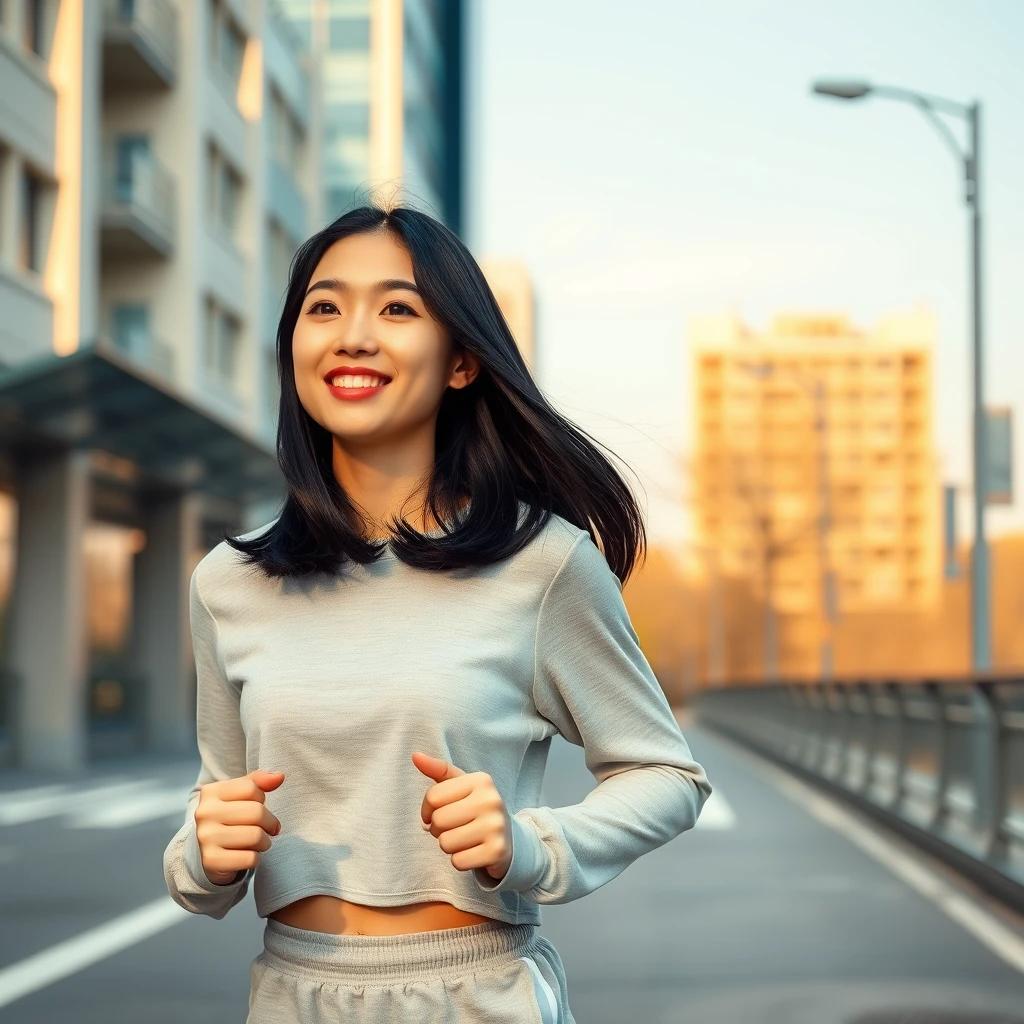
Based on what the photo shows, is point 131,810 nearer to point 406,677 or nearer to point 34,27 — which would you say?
point 34,27

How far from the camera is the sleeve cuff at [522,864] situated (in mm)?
2121

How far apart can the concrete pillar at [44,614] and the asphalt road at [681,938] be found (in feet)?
29.5

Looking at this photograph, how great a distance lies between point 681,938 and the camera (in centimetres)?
890

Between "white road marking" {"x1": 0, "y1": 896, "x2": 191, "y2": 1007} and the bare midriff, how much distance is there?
511 centimetres

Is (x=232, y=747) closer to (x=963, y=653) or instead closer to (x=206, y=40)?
(x=206, y=40)

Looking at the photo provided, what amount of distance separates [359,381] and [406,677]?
1.41 ft

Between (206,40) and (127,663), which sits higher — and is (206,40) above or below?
above

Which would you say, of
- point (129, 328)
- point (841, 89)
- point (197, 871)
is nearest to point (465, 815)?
point (197, 871)

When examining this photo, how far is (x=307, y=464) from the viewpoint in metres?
2.61

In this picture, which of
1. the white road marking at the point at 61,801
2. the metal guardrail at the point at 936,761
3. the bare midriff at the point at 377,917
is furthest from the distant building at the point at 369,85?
the bare midriff at the point at 377,917

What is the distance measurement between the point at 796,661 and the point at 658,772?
135m

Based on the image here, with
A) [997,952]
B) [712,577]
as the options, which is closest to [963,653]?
[712,577]

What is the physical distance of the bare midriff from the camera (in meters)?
2.35

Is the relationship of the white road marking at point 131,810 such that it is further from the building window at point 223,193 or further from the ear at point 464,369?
the building window at point 223,193
